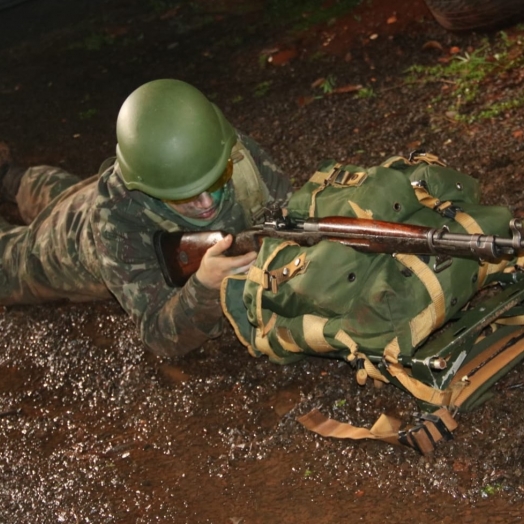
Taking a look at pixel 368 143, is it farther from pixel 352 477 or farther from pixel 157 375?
pixel 352 477

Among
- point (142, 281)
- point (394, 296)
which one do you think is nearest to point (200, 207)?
point (142, 281)

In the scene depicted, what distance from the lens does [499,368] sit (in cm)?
389

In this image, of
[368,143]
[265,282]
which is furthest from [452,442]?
[368,143]

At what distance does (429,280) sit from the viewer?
3695mm

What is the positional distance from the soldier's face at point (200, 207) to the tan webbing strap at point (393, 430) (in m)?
1.08

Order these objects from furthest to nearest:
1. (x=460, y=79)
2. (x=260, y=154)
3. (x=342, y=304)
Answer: (x=460, y=79), (x=260, y=154), (x=342, y=304)

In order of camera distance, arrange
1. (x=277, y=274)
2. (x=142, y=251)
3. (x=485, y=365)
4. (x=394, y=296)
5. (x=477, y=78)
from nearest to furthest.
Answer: (x=394, y=296), (x=277, y=274), (x=485, y=365), (x=142, y=251), (x=477, y=78)

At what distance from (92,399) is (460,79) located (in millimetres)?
3320

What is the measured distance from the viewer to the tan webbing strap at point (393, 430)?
12.4 ft

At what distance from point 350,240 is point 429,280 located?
36cm

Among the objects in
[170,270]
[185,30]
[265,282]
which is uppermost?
[265,282]

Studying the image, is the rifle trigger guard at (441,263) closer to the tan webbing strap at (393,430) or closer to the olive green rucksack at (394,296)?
the olive green rucksack at (394,296)

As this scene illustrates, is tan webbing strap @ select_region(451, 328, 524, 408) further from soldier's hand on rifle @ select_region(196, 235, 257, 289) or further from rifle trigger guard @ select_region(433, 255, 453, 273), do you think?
soldier's hand on rifle @ select_region(196, 235, 257, 289)

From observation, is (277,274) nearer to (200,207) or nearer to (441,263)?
(441,263)
